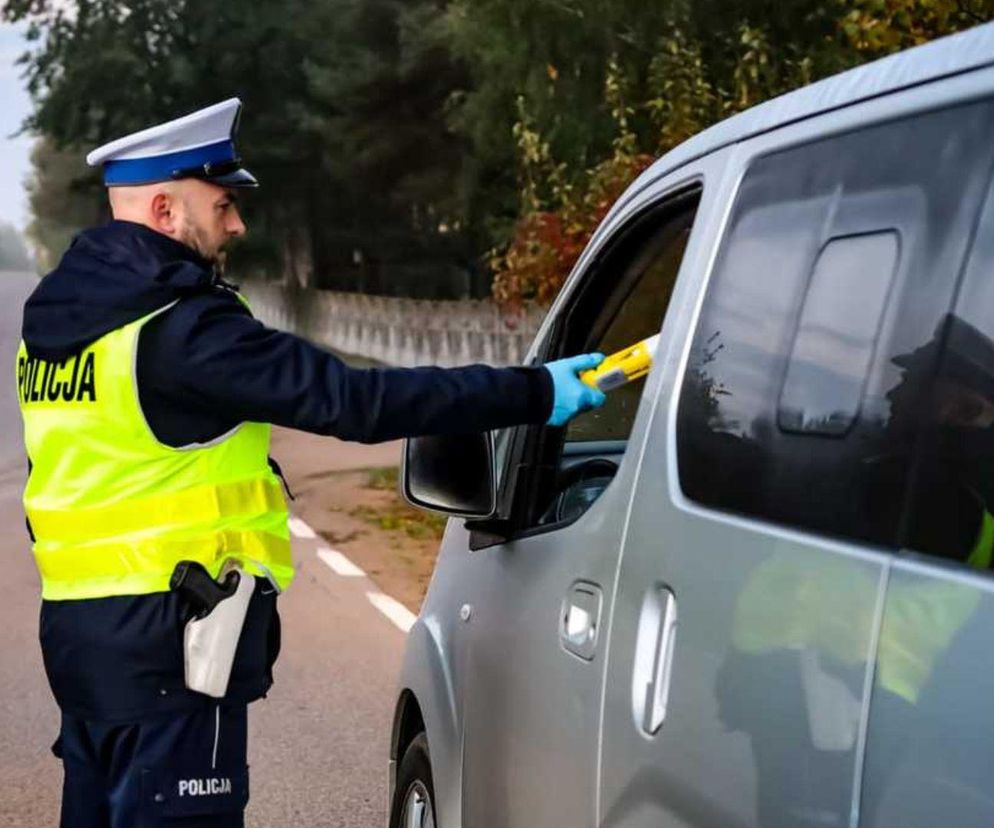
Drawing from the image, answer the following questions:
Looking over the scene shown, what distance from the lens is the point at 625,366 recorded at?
2764mm

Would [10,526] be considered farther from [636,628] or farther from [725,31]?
[636,628]

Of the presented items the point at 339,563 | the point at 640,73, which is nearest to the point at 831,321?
the point at 339,563

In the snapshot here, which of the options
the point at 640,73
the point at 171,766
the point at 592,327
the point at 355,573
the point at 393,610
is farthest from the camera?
the point at 640,73

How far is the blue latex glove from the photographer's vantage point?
2.95 meters

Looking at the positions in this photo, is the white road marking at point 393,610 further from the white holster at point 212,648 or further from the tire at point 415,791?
the white holster at point 212,648

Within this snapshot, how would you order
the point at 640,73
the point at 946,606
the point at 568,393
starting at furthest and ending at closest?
the point at 640,73
the point at 568,393
the point at 946,606

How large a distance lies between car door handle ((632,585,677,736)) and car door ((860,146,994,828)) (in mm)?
551

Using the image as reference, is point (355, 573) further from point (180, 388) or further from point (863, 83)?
point (863, 83)

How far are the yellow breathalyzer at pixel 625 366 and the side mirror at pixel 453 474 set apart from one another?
0.28 metres

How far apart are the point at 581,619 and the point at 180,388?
0.86m

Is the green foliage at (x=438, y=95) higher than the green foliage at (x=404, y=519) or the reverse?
higher

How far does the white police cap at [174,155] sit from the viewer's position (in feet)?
10.3

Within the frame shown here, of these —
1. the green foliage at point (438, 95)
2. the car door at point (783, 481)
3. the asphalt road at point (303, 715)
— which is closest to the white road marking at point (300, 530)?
the asphalt road at point (303, 715)

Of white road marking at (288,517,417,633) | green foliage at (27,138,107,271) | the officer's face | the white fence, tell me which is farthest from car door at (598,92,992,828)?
green foliage at (27,138,107,271)
